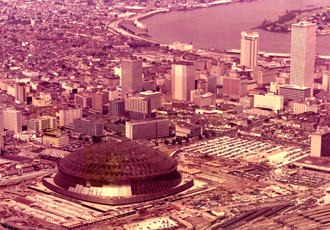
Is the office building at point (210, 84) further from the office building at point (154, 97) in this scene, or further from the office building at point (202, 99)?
the office building at point (154, 97)

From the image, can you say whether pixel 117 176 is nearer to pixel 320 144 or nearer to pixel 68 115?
pixel 320 144

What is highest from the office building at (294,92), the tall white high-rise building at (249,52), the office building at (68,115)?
the tall white high-rise building at (249,52)

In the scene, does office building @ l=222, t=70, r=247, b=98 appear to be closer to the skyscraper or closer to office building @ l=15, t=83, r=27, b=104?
the skyscraper

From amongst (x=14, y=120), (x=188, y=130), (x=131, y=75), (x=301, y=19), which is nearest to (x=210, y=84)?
(x=131, y=75)

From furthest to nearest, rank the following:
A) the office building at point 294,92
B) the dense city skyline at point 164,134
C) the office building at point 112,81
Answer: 1. the office building at point 112,81
2. the office building at point 294,92
3. the dense city skyline at point 164,134

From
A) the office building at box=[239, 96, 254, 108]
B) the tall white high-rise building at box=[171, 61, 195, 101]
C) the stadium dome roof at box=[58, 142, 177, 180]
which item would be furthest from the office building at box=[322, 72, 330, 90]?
the stadium dome roof at box=[58, 142, 177, 180]

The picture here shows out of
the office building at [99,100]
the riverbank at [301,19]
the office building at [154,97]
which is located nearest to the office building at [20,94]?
the office building at [99,100]

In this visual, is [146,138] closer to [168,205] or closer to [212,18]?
[168,205]
